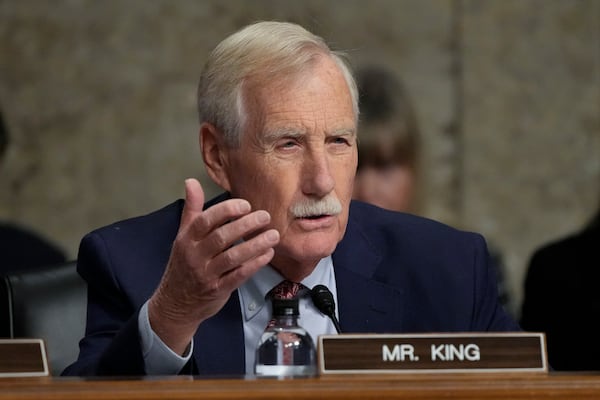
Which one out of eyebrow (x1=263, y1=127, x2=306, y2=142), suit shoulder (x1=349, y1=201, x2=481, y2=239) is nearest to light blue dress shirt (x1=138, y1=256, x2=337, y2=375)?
suit shoulder (x1=349, y1=201, x2=481, y2=239)

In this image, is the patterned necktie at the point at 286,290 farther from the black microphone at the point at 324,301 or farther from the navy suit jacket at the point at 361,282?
the black microphone at the point at 324,301

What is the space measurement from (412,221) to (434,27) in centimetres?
228

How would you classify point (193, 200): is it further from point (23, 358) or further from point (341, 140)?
point (341, 140)

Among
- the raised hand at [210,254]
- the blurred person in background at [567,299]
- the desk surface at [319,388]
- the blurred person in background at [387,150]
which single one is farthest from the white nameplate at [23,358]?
the blurred person in background at [387,150]

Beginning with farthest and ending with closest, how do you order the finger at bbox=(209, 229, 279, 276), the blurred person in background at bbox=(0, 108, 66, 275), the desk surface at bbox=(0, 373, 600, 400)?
the blurred person in background at bbox=(0, 108, 66, 275) < the finger at bbox=(209, 229, 279, 276) < the desk surface at bbox=(0, 373, 600, 400)

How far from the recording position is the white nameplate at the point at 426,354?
2270 mm

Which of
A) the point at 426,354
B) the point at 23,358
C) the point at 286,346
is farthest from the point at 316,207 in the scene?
the point at 23,358

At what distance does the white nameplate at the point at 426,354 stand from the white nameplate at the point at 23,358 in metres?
0.45

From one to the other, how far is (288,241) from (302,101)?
0.28m

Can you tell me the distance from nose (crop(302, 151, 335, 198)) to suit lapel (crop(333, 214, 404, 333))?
30 centimetres

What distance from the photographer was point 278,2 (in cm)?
540

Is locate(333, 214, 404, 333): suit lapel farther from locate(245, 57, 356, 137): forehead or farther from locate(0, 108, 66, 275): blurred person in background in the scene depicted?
locate(0, 108, 66, 275): blurred person in background

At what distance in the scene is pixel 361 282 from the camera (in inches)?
121

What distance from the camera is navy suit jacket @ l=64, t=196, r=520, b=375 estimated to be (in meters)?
2.93
